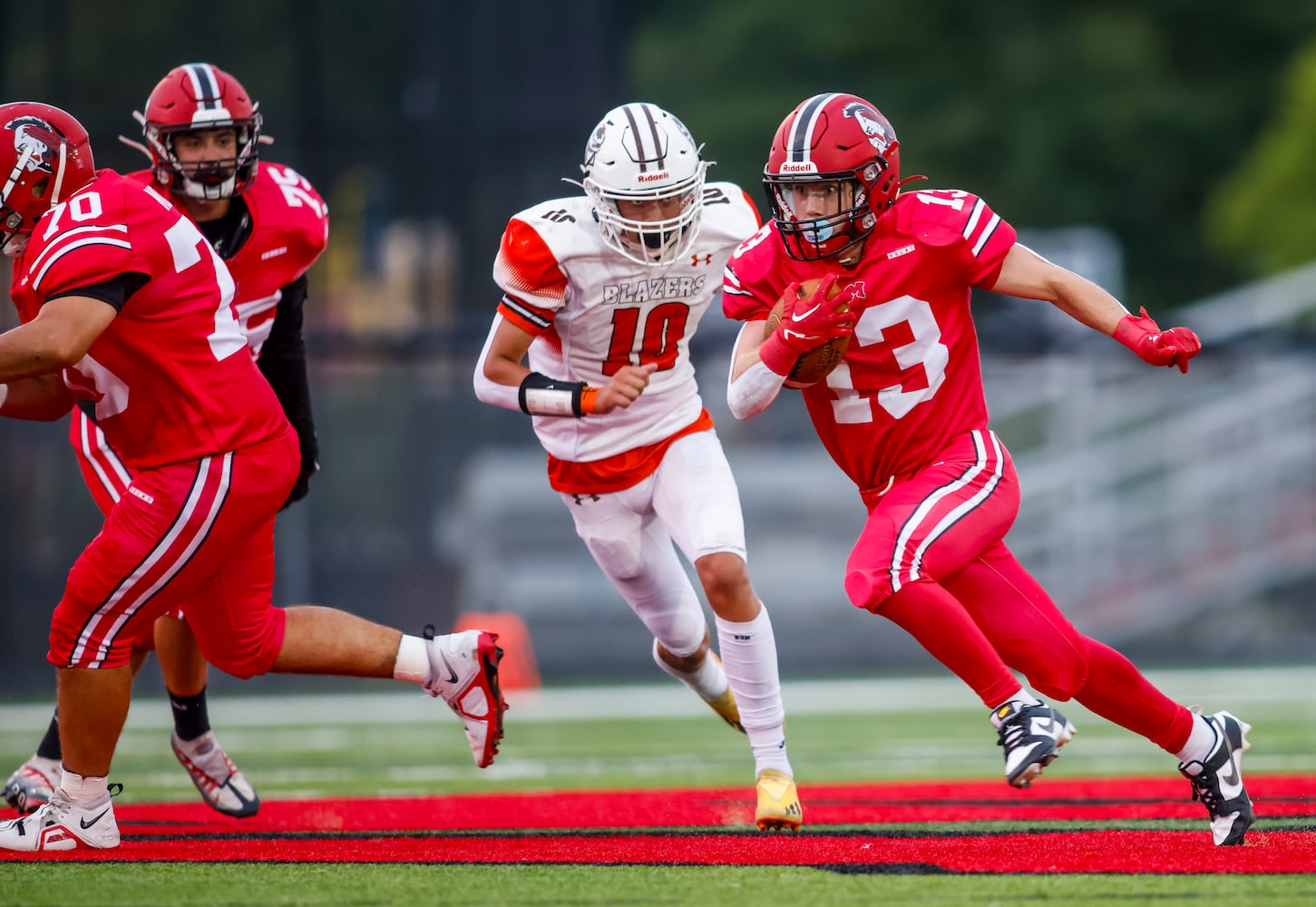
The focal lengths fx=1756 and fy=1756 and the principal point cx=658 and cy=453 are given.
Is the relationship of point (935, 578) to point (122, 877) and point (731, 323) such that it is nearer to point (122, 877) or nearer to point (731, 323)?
point (122, 877)

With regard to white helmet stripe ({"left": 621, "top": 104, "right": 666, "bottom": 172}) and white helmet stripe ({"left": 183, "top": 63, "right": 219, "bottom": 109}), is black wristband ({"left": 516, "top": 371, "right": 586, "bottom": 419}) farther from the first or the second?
white helmet stripe ({"left": 183, "top": 63, "right": 219, "bottom": 109})

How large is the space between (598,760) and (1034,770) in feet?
11.0

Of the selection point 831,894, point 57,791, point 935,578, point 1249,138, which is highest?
point 935,578

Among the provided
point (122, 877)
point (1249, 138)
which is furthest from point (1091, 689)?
point (1249, 138)

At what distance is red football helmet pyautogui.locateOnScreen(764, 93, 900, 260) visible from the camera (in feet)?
13.6

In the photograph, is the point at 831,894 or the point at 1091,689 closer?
the point at 831,894

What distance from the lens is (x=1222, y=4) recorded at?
2167 centimetres

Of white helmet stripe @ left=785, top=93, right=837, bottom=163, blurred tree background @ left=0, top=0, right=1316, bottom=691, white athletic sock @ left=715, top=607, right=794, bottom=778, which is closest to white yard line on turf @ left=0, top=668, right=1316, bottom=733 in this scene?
blurred tree background @ left=0, top=0, right=1316, bottom=691

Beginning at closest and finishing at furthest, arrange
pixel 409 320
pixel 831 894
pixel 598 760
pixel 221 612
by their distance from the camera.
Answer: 1. pixel 831 894
2. pixel 221 612
3. pixel 598 760
4. pixel 409 320

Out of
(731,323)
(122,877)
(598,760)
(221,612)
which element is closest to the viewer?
(122,877)

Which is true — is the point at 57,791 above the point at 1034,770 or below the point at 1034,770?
below

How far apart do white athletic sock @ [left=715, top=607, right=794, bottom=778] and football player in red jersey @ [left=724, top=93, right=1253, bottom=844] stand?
473mm

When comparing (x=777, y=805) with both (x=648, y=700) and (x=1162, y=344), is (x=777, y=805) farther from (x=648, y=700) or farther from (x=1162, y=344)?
(x=648, y=700)

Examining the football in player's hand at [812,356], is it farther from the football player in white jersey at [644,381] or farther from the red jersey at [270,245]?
the red jersey at [270,245]
